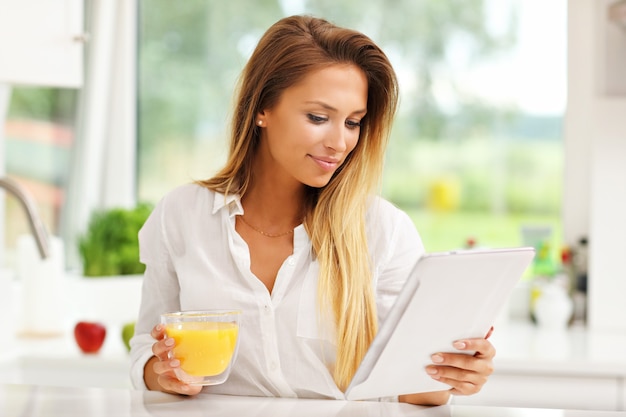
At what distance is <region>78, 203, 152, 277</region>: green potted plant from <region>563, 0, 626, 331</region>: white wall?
1678mm

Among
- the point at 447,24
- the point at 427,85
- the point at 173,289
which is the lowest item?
the point at 173,289

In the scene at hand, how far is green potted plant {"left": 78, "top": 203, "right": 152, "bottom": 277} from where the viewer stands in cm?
317

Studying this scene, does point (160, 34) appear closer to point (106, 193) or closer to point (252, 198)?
point (106, 193)

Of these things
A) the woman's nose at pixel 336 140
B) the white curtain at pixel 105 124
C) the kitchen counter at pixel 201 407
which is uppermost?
the white curtain at pixel 105 124

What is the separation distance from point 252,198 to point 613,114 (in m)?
1.74

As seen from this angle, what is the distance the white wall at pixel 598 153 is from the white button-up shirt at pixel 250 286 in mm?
1496

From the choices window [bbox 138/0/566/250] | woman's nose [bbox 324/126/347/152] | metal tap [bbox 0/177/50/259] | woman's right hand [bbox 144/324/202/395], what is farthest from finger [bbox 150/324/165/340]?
window [bbox 138/0/566/250]

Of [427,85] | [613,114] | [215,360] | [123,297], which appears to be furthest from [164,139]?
[215,360]

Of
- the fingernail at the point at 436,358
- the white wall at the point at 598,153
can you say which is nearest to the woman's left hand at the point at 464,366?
the fingernail at the point at 436,358

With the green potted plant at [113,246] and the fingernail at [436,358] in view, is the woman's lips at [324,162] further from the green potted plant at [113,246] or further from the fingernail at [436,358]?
the green potted plant at [113,246]

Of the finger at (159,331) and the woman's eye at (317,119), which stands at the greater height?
the woman's eye at (317,119)

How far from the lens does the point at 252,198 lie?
5.91 ft

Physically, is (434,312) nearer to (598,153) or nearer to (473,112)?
(598,153)

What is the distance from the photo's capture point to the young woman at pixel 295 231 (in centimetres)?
164
